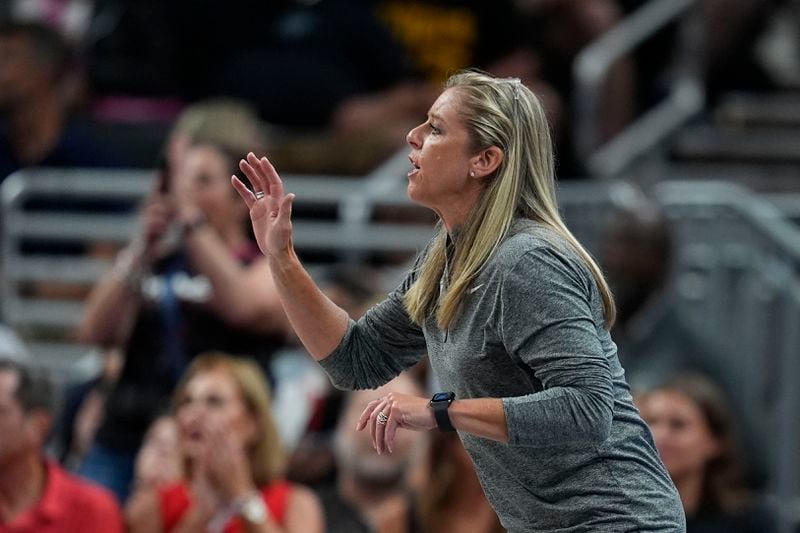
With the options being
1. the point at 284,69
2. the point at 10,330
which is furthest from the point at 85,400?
the point at 284,69

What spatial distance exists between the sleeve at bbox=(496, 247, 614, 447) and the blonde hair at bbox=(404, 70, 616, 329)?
109 millimetres

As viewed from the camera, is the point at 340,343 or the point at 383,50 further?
the point at 383,50

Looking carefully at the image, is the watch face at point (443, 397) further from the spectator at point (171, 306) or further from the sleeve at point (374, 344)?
the spectator at point (171, 306)

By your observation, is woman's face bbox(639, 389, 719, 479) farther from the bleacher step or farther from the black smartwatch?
the black smartwatch

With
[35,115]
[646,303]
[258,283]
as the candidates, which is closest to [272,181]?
[258,283]

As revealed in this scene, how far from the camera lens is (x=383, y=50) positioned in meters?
8.70

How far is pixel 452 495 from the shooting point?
19.3ft

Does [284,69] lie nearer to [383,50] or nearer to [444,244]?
[383,50]

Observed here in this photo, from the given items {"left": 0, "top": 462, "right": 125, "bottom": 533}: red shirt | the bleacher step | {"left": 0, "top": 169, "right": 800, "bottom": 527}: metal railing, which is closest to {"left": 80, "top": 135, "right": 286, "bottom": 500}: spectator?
{"left": 0, "top": 462, "right": 125, "bottom": 533}: red shirt

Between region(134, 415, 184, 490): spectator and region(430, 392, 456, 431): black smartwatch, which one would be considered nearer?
Result: region(430, 392, 456, 431): black smartwatch

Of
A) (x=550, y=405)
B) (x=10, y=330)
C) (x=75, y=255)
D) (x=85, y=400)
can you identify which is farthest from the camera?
(x=75, y=255)

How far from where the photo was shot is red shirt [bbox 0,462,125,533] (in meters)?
5.52

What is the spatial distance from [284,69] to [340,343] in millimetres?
5002

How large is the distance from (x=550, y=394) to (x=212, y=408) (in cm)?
280
